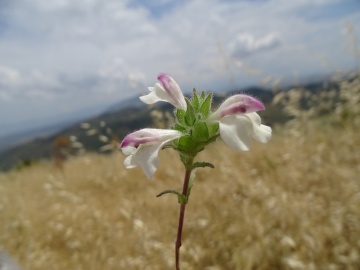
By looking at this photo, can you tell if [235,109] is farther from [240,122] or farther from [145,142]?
Result: [145,142]

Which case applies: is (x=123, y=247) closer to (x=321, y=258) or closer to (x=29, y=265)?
(x=29, y=265)

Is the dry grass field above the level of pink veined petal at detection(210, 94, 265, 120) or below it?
below

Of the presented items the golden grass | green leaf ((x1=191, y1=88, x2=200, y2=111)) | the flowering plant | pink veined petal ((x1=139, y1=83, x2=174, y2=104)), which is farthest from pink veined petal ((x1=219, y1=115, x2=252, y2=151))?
the golden grass

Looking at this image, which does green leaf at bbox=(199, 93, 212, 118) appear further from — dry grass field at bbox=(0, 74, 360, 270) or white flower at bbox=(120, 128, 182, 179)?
dry grass field at bbox=(0, 74, 360, 270)

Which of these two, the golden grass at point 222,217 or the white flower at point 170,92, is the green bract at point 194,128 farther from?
the golden grass at point 222,217

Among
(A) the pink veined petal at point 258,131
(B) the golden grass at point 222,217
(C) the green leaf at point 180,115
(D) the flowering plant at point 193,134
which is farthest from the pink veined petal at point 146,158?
(B) the golden grass at point 222,217

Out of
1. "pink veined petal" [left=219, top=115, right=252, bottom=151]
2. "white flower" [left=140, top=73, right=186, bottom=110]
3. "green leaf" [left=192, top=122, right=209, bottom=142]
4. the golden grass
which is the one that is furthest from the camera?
the golden grass

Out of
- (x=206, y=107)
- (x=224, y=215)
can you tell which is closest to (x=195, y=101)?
(x=206, y=107)

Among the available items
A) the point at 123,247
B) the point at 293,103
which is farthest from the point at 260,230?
the point at 293,103
